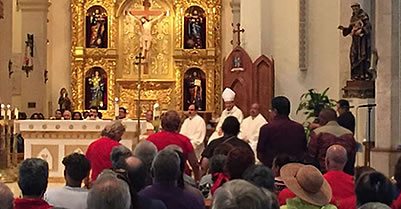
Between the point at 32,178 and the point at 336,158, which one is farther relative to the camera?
the point at 336,158

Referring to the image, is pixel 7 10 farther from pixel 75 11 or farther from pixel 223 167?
pixel 223 167

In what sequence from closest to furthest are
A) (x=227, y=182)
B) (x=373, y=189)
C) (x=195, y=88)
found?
(x=227, y=182), (x=373, y=189), (x=195, y=88)

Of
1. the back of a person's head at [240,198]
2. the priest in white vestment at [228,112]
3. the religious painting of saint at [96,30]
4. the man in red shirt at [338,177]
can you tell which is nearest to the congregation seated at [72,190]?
the man in red shirt at [338,177]

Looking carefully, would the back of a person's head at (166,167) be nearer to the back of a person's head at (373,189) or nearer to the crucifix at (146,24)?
the back of a person's head at (373,189)

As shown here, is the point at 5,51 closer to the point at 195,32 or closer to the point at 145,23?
the point at 145,23

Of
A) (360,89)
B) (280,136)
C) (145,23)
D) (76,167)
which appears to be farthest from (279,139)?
(145,23)

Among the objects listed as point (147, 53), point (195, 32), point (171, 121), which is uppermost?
point (195, 32)

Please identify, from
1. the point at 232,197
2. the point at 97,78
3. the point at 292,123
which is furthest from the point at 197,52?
the point at 232,197

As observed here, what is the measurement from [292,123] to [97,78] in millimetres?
18042

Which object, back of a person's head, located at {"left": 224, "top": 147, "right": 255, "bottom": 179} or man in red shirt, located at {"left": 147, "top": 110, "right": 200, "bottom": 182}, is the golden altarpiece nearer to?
man in red shirt, located at {"left": 147, "top": 110, "right": 200, "bottom": 182}

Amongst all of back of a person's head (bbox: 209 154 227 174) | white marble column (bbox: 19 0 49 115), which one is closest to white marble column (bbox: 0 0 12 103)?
white marble column (bbox: 19 0 49 115)

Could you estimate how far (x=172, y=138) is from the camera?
8.45 meters

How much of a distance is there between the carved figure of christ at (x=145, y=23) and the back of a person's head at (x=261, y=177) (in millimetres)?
20441

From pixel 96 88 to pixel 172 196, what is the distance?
67.8 feet
